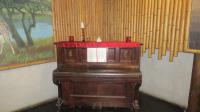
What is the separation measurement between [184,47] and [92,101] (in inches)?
66.2

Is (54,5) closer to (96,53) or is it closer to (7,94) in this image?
(96,53)

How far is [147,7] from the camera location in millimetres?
2996

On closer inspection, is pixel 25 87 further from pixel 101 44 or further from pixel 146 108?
pixel 146 108

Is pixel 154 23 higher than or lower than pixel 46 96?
higher

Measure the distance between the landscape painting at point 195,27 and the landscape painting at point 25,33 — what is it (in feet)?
7.68

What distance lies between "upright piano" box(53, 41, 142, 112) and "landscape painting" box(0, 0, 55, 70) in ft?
1.60

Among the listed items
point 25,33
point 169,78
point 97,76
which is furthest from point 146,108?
point 25,33

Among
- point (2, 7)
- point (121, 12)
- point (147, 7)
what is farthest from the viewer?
point (121, 12)

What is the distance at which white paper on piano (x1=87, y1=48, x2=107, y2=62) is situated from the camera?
2.81 m

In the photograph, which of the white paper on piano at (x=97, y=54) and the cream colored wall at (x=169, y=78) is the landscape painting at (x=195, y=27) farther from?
the white paper on piano at (x=97, y=54)

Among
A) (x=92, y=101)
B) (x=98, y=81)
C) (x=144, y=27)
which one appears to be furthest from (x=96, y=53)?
(x=144, y=27)

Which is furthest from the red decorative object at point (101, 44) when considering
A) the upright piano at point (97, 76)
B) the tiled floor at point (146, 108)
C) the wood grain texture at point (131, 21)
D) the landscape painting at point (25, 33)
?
the tiled floor at point (146, 108)

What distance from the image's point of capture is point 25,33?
294cm

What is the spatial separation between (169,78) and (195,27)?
1.10 meters
